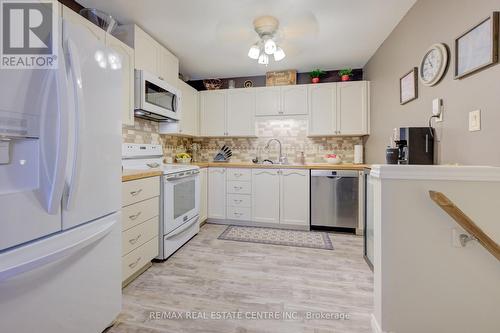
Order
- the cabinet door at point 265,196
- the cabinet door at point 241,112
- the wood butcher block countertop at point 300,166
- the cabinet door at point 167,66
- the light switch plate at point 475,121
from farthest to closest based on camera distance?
the cabinet door at point 241,112 → the cabinet door at point 265,196 → the wood butcher block countertop at point 300,166 → the cabinet door at point 167,66 → the light switch plate at point 475,121

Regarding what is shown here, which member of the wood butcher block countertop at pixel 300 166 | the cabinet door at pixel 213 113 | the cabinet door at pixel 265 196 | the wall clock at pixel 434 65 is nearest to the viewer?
the wall clock at pixel 434 65

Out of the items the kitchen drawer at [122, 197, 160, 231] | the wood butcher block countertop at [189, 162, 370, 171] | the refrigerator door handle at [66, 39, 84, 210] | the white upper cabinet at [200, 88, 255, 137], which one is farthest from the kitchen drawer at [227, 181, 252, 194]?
the refrigerator door handle at [66, 39, 84, 210]

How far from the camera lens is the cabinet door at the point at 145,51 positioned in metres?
2.38

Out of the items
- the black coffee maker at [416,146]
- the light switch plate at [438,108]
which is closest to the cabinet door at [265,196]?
the black coffee maker at [416,146]

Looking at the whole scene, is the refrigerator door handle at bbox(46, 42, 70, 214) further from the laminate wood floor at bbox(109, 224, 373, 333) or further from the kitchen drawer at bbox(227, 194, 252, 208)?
the kitchen drawer at bbox(227, 194, 252, 208)

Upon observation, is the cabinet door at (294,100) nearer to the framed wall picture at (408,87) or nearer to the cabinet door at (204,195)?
the framed wall picture at (408,87)

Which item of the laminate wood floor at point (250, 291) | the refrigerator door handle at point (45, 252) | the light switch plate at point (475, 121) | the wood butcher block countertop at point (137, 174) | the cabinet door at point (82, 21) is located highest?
the cabinet door at point (82, 21)

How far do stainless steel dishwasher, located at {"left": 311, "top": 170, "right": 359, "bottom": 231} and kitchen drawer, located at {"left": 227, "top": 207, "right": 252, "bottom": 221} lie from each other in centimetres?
93

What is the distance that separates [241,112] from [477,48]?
112 inches

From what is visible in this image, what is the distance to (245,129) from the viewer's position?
148 inches

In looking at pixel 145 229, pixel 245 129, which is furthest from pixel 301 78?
pixel 145 229

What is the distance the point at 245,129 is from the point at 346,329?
9.60 ft

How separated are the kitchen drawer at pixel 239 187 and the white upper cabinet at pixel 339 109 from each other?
50.1 inches

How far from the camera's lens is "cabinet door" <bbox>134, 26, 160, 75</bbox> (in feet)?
7.80
